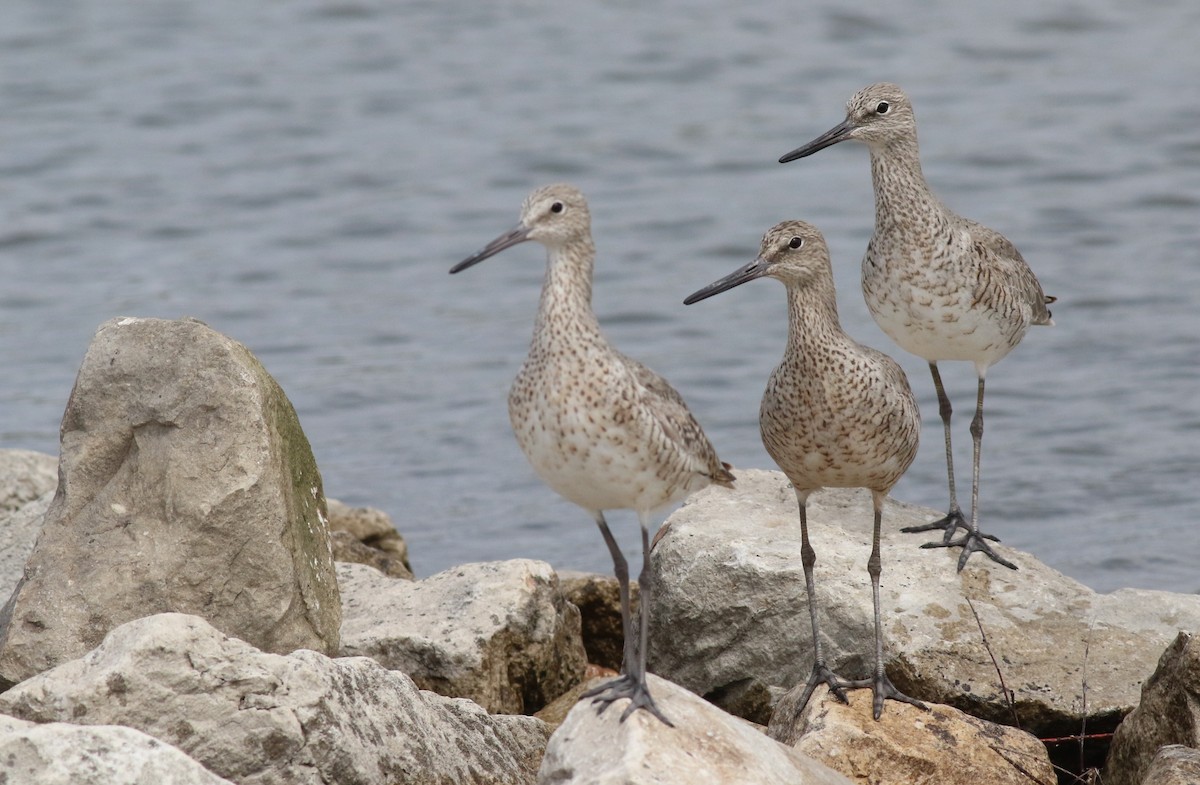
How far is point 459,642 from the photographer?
787 cm

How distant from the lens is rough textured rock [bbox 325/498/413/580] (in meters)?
9.83

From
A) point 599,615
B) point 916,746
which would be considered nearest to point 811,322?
point 916,746

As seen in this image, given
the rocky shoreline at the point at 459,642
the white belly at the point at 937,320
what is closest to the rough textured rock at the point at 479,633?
the rocky shoreline at the point at 459,642

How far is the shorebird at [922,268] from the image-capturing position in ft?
29.6

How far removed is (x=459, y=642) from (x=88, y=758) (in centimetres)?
274

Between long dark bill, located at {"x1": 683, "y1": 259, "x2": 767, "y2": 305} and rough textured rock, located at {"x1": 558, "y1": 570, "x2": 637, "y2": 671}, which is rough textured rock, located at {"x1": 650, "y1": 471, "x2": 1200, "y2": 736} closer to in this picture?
rough textured rock, located at {"x1": 558, "y1": 570, "x2": 637, "y2": 671}

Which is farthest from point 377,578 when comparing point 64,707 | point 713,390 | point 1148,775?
point 713,390

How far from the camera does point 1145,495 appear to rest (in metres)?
11.6

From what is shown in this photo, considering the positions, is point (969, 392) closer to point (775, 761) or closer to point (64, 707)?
point (775, 761)

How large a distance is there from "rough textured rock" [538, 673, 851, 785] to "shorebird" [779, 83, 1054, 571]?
9.97ft

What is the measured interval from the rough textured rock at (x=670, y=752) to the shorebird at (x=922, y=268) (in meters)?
3.04

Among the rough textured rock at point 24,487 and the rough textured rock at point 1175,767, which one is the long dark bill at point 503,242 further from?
the rough textured rock at point 24,487

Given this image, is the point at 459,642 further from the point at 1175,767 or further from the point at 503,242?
the point at 1175,767

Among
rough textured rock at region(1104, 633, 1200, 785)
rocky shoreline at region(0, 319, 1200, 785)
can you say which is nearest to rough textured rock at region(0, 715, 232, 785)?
rocky shoreline at region(0, 319, 1200, 785)
